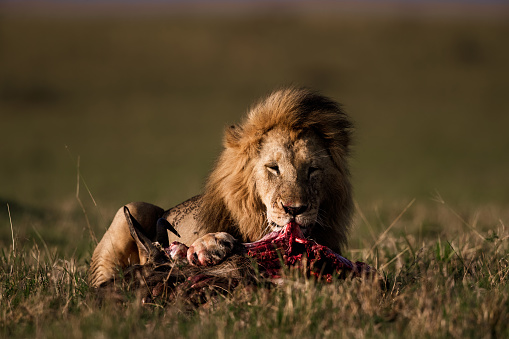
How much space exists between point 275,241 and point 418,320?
1181 mm

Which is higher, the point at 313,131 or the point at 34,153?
the point at 313,131

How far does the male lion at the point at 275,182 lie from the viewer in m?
4.73

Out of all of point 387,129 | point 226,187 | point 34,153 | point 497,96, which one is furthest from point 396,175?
point 226,187

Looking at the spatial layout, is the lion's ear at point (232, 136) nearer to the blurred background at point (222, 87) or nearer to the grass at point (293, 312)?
the grass at point (293, 312)

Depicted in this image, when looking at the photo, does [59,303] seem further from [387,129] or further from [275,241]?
[387,129]

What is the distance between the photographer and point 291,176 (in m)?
4.70

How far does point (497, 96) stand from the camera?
4219 cm

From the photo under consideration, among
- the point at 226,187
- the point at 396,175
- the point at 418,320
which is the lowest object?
the point at 396,175

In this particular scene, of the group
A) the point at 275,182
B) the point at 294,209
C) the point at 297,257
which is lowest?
the point at 297,257

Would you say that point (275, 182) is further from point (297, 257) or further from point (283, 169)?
point (297, 257)

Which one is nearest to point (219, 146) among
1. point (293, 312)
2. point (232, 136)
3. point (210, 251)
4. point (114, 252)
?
point (232, 136)

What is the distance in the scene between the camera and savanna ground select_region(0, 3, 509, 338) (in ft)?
12.4

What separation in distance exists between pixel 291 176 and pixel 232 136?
705 millimetres

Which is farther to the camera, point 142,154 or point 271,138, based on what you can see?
point 142,154
